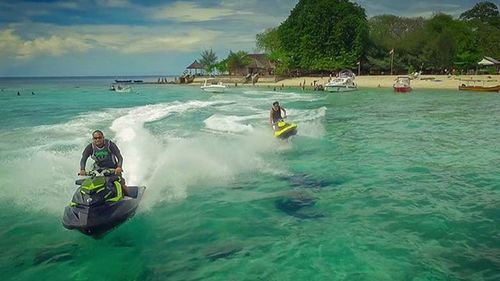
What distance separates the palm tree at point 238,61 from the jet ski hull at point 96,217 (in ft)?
338

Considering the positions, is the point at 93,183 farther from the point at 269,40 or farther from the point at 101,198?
the point at 269,40

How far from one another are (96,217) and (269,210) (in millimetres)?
4972

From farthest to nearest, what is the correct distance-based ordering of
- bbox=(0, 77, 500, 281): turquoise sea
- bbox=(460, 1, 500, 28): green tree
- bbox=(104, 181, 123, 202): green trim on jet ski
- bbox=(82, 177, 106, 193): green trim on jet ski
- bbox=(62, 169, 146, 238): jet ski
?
bbox=(460, 1, 500, 28): green tree → bbox=(104, 181, 123, 202): green trim on jet ski → bbox=(82, 177, 106, 193): green trim on jet ski → bbox=(62, 169, 146, 238): jet ski → bbox=(0, 77, 500, 281): turquoise sea

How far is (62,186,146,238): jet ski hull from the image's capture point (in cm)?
882

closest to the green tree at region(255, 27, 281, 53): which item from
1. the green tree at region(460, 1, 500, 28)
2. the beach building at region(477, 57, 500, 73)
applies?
the beach building at region(477, 57, 500, 73)

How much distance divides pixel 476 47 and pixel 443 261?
90092mm

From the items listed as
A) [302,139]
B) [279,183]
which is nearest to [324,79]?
[302,139]

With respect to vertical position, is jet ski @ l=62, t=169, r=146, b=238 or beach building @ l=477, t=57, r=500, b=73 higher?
beach building @ l=477, t=57, r=500, b=73

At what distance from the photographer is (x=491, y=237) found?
993 cm

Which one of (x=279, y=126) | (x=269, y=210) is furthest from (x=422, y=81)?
(x=269, y=210)

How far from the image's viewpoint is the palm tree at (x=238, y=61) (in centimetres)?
11076

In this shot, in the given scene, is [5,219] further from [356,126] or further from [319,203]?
[356,126]

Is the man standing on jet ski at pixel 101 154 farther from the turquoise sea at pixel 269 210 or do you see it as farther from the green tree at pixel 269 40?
the green tree at pixel 269 40

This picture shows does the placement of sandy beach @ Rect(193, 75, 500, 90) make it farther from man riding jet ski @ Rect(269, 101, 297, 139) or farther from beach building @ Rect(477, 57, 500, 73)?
man riding jet ski @ Rect(269, 101, 297, 139)
